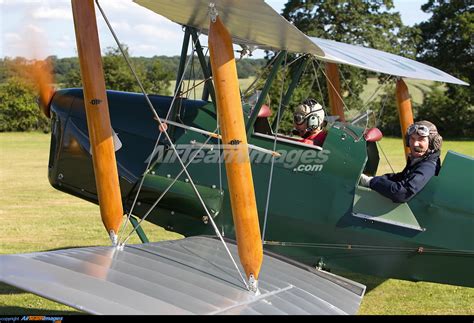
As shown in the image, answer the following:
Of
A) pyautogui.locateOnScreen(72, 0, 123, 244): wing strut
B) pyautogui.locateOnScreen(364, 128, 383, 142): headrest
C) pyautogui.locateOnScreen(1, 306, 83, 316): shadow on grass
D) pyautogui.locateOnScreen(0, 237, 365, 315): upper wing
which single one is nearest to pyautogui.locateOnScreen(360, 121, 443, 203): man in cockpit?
pyautogui.locateOnScreen(364, 128, 383, 142): headrest

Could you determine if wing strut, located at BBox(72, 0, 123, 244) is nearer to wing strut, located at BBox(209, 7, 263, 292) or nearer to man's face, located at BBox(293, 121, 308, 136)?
wing strut, located at BBox(209, 7, 263, 292)

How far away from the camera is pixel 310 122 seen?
5441mm

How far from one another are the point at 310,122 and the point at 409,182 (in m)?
1.10

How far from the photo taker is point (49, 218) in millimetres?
9695

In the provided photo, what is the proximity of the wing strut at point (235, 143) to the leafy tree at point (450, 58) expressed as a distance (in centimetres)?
3376

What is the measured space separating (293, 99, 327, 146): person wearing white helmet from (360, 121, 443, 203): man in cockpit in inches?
25.4

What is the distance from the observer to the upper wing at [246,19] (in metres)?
3.77

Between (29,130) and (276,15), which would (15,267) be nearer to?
(276,15)

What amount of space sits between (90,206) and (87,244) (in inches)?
128

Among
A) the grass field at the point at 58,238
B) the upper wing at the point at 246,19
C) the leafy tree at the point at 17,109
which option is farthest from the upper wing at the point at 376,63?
the leafy tree at the point at 17,109

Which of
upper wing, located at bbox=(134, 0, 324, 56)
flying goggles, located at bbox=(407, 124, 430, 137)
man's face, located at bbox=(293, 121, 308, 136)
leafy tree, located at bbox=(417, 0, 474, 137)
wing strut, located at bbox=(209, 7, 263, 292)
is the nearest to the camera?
wing strut, located at bbox=(209, 7, 263, 292)

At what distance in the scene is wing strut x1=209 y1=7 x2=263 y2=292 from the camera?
366 centimetres

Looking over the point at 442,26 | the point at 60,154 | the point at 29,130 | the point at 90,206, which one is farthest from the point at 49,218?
the point at 442,26

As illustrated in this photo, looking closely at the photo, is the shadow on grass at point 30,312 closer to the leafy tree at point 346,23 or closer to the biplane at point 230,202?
the biplane at point 230,202
